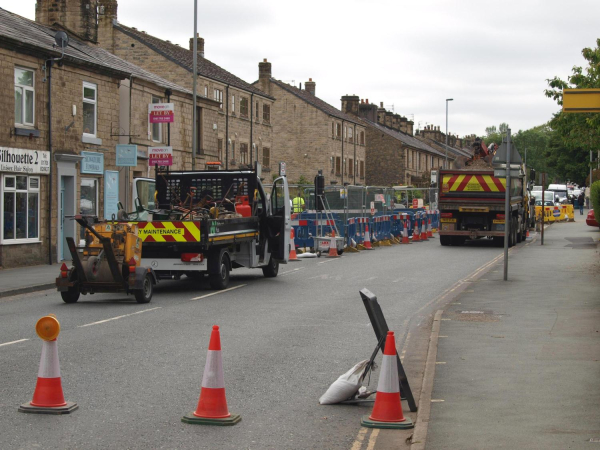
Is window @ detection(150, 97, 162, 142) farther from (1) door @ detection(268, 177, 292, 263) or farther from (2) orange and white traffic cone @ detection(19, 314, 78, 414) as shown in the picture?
(2) orange and white traffic cone @ detection(19, 314, 78, 414)

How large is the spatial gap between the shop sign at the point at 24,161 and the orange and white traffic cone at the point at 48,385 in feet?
53.1

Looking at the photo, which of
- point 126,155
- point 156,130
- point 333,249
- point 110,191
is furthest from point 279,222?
point 156,130

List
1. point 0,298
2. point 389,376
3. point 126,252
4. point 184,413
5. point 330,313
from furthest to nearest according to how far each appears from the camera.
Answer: point 0,298 < point 126,252 < point 330,313 < point 184,413 < point 389,376

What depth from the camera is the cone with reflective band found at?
23.3ft

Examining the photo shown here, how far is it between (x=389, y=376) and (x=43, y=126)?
1977cm

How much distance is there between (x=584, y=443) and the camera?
6.06 metres

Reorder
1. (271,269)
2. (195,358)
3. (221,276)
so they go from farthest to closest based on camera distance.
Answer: (271,269)
(221,276)
(195,358)

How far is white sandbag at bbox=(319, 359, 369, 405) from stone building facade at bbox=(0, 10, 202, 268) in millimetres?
15784

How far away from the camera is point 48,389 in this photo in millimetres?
7156

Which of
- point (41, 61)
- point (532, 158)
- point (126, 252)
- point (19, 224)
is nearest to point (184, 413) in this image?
point (126, 252)

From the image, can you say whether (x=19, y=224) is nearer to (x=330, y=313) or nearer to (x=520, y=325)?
(x=330, y=313)

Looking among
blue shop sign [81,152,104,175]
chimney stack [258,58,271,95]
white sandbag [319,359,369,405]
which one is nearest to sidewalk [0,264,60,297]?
blue shop sign [81,152,104,175]

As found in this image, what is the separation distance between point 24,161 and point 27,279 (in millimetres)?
4960

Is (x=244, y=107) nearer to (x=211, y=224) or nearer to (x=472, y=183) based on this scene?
(x=472, y=183)
